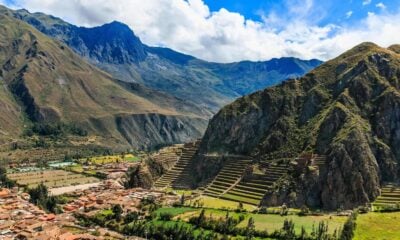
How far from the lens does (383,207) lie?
10550 cm

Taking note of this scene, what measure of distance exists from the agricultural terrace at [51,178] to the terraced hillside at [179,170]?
2899 cm

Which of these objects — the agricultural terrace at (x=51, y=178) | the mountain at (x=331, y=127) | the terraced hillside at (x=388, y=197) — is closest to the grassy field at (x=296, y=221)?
the mountain at (x=331, y=127)

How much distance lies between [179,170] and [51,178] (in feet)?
161


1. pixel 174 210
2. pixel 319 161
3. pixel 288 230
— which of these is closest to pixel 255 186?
pixel 319 161

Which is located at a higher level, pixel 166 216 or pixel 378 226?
pixel 378 226

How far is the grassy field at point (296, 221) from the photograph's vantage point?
93.5 meters

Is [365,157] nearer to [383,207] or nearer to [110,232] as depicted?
[383,207]

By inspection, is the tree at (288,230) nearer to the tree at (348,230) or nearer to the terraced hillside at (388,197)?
the tree at (348,230)

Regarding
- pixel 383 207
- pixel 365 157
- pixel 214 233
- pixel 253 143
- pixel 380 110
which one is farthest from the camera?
pixel 253 143

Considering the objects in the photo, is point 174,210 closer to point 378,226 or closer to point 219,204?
point 219,204

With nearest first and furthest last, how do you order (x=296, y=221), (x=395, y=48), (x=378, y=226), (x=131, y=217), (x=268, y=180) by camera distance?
(x=378, y=226) < (x=296, y=221) < (x=131, y=217) < (x=268, y=180) < (x=395, y=48)

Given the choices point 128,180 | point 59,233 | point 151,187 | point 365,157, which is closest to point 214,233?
point 59,233

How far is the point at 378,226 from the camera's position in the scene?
92.4 metres

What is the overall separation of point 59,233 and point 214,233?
3141 centimetres
